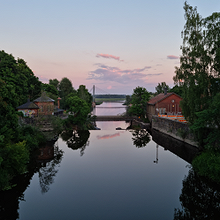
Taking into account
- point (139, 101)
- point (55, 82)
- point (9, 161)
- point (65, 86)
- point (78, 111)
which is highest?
point (55, 82)

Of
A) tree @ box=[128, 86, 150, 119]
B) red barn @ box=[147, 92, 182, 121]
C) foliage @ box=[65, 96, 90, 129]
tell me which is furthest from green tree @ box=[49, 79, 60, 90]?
red barn @ box=[147, 92, 182, 121]

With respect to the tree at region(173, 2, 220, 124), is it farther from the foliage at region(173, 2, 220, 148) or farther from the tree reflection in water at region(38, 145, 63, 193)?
the tree reflection in water at region(38, 145, 63, 193)

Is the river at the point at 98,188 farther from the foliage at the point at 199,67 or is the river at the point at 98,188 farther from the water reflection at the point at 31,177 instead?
the foliage at the point at 199,67

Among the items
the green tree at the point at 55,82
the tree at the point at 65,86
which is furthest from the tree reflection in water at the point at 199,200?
the green tree at the point at 55,82

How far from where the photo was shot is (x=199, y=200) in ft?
47.0

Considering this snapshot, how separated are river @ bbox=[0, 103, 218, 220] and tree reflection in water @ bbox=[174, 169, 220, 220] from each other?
1.82 ft

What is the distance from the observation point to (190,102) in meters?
21.0

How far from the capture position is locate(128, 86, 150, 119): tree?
2160 inches

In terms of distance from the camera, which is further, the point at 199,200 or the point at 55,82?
the point at 55,82

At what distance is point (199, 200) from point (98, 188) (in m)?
8.06

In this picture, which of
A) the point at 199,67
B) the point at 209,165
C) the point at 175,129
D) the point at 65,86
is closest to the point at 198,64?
the point at 199,67

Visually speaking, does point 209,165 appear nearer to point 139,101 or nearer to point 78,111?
point 78,111

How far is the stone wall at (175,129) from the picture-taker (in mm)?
28859

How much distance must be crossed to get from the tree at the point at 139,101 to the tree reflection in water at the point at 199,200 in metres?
37.4
